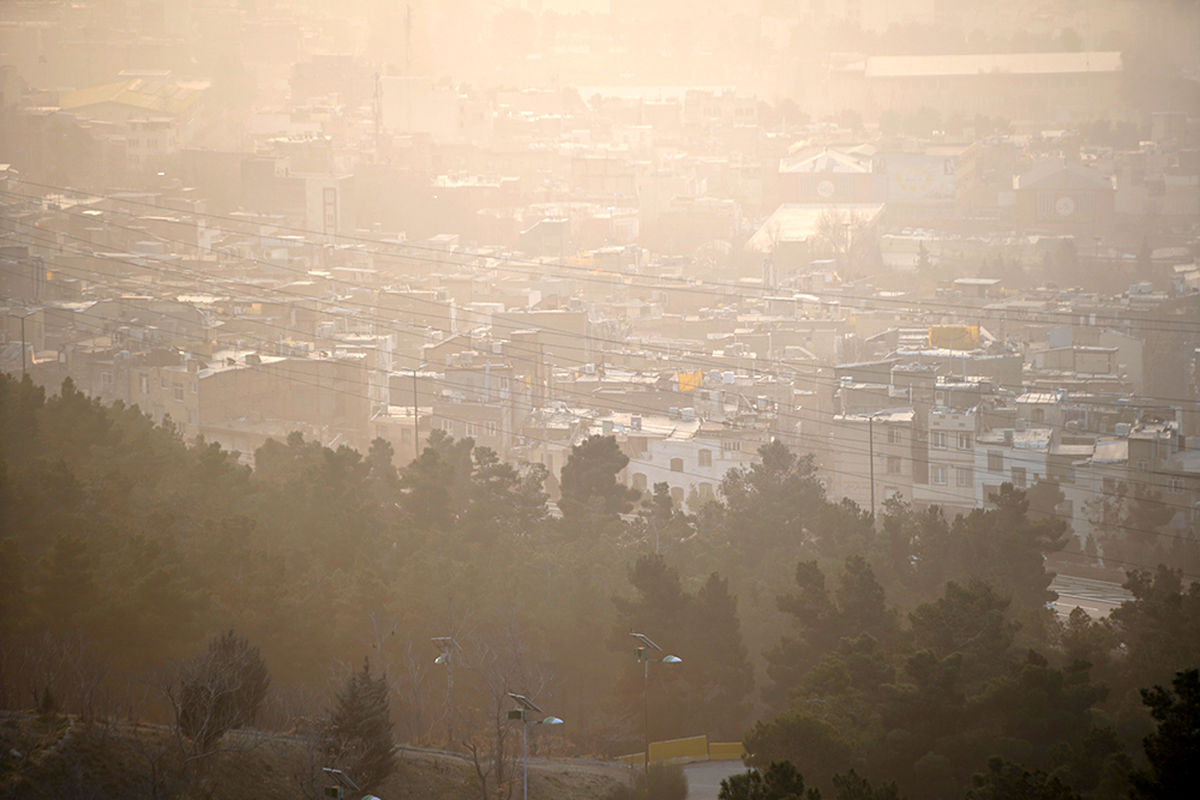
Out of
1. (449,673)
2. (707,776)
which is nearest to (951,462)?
(707,776)

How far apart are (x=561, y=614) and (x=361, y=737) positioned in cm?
157

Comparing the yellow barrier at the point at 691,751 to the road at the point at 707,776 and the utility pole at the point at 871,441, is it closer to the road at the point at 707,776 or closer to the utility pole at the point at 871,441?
the road at the point at 707,776

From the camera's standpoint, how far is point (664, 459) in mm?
9008

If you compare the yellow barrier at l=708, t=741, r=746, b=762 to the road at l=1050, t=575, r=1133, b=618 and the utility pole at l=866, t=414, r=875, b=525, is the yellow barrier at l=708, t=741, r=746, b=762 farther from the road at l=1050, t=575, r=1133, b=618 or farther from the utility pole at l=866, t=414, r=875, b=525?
the utility pole at l=866, t=414, r=875, b=525

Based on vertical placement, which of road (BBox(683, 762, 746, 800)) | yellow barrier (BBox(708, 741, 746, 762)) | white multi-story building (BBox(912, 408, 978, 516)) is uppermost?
white multi-story building (BBox(912, 408, 978, 516))

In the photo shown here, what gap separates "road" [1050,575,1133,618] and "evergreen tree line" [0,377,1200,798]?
Result: 809mm

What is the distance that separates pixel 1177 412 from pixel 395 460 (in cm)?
451

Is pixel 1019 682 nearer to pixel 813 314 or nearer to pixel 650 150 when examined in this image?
pixel 813 314

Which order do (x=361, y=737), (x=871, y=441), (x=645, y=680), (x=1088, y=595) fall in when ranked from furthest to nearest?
(x=871, y=441)
(x=1088, y=595)
(x=645, y=680)
(x=361, y=737)

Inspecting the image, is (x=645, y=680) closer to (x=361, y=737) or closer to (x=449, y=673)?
(x=449, y=673)

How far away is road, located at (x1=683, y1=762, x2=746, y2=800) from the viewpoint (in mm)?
4492

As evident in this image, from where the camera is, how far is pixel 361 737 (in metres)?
3.93

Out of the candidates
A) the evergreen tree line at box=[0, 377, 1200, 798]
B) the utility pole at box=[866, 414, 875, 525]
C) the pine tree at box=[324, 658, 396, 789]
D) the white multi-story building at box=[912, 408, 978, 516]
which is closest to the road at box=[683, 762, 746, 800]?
the evergreen tree line at box=[0, 377, 1200, 798]

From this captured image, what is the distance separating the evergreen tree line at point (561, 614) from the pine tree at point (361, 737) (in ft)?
0.04
